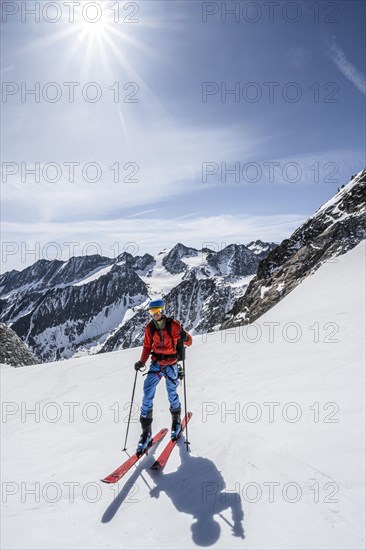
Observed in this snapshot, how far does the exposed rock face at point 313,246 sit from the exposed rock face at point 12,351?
82.1 ft

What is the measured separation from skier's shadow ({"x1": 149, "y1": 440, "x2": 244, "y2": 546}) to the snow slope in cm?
2

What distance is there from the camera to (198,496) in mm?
5234

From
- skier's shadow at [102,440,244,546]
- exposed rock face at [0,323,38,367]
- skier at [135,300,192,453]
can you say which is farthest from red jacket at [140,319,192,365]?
exposed rock face at [0,323,38,367]

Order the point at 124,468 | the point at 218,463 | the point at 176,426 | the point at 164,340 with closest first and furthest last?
the point at 218,463 < the point at 124,468 < the point at 176,426 < the point at 164,340

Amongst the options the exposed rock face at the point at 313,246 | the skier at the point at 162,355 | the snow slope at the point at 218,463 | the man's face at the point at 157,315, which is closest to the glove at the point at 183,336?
the skier at the point at 162,355

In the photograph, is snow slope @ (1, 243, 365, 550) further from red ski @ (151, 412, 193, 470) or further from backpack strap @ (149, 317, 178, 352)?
backpack strap @ (149, 317, 178, 352)

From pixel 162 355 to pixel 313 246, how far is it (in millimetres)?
36515

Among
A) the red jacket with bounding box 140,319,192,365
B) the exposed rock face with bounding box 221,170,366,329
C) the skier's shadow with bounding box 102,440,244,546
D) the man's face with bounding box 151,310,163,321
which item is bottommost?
the skier's shadow with bounding box 102,440,244,546

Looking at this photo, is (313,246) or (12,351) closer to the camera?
(12,351)

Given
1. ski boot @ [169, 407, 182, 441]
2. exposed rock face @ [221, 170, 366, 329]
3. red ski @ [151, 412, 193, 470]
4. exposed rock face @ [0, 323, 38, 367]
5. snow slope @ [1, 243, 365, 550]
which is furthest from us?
exposed rock face @ [0, 323, 38, 367]

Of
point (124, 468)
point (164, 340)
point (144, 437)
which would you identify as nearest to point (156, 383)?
point (164, 340)

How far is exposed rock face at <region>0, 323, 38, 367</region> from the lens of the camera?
37.1 metres

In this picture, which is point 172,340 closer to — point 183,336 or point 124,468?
point 183,336

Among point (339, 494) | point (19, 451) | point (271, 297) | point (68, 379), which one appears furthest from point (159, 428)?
point (271, 297)
